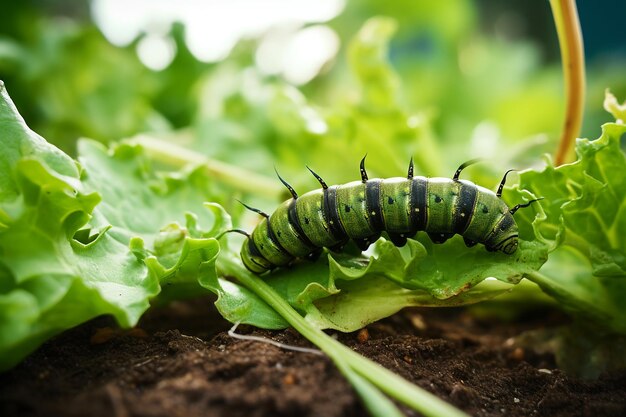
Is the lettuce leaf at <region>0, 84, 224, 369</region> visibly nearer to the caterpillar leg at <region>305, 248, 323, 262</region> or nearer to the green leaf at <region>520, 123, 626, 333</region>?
the caterpillar leg at <region>305, 248, 323, 262</region>

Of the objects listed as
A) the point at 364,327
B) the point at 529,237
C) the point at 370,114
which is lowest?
the point at 364,327

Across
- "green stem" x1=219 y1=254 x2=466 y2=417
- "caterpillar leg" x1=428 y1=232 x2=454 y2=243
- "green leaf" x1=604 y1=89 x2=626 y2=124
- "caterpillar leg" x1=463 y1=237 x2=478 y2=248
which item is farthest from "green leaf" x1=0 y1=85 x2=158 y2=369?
"green leaf" x1=604 y1=89 x2=626 y2=124

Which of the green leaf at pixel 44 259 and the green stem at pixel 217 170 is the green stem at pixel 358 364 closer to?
the green leaf at pixel 44 259

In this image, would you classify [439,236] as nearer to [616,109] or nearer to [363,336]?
[363,336]

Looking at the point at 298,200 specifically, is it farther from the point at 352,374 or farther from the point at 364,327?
the point at 352,374

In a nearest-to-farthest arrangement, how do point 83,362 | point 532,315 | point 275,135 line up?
point 83,362, point 532,315, point 275,135

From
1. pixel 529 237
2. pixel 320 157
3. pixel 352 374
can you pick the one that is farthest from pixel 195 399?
pixel 320 157
